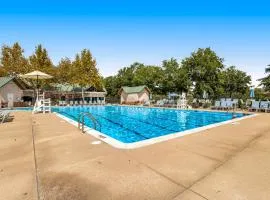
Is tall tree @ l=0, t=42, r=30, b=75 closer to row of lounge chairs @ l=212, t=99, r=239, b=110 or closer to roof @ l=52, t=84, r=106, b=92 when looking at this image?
roof @ l=52, t=84, r=106, b=92

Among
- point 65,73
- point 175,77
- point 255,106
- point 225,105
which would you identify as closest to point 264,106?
point 255,106

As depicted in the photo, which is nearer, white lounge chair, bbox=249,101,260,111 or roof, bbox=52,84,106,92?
white lounge chair, bbox=249,101,260,111

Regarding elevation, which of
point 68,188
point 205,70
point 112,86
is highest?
point 205,70

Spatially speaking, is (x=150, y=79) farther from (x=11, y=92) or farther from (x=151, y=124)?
(x=151, y=124)

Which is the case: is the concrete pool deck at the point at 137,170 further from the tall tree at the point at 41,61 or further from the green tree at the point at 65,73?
the green tree at the point at 65,73

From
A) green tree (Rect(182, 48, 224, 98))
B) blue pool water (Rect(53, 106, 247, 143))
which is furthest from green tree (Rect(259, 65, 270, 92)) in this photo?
blue pool water (Rect(53, 106, 247, 143))

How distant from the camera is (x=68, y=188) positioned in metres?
3.16

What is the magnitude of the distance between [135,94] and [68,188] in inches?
1487

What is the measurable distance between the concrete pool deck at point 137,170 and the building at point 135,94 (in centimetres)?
3397

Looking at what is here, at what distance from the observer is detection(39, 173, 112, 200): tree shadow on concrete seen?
289 centimetres

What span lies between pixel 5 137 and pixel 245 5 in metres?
18.6

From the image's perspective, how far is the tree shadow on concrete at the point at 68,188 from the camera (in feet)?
9.50

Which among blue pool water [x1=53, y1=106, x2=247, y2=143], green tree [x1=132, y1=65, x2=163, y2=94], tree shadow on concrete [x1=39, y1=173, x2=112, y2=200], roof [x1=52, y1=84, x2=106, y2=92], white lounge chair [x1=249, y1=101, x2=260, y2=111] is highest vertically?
green tree [x1=132, y1=65, x2=163, y2=94]

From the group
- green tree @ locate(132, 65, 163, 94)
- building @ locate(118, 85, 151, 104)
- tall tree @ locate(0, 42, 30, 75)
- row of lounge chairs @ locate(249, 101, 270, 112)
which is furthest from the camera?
green tree @ locate(132, 65, 163, 94)
